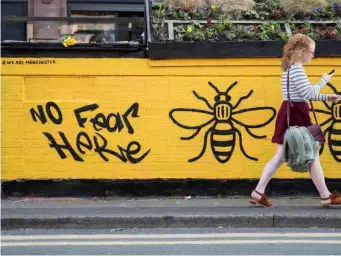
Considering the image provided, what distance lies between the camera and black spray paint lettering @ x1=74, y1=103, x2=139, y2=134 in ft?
27.2

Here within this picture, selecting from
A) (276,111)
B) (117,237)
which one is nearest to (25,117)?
(117,237)

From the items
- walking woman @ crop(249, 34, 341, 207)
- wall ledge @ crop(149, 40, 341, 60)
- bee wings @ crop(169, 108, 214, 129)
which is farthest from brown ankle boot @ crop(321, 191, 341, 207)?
wall ledge @ crop(149, 40, 341, 60)

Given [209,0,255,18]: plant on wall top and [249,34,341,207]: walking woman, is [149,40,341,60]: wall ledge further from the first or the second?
[209,0,255,18]: plant on wall top

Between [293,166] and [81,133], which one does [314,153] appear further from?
[81,133]

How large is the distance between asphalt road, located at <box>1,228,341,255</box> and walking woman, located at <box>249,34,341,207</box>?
612 millimetres

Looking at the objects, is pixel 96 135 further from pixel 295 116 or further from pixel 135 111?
pixel 295 116

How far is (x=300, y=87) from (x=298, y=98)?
0.45 feet

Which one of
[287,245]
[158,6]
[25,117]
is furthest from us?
[158,6]

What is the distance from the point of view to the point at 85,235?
6820 millimetres

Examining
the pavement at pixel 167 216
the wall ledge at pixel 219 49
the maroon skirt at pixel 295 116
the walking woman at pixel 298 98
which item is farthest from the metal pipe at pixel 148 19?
the pavement at pixel 167 216

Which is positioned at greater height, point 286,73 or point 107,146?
point 286,73

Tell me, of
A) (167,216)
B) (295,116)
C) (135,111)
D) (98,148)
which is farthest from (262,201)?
(98,148)

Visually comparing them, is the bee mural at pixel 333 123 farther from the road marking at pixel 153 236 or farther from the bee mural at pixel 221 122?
the road marking at pixel 153 236

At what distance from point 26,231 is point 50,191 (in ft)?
4.45
